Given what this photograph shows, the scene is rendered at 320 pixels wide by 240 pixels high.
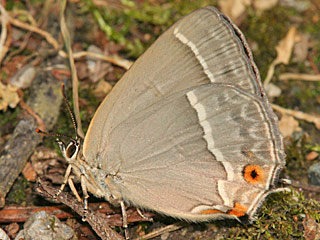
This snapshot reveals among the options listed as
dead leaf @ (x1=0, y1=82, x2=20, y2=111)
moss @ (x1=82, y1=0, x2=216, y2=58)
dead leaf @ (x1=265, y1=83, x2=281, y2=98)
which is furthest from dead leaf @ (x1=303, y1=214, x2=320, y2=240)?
dead leaf @ (x1=0, y1=82, x2=20, y2=111)

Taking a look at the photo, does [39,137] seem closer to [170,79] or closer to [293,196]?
[170,79]

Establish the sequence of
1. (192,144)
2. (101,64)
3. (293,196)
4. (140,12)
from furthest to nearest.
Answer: (140,12) → (101,64) → (293,196) → (192,144)

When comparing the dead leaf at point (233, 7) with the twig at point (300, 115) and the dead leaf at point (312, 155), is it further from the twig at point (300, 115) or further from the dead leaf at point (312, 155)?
the dead leaf at point (312, 155)

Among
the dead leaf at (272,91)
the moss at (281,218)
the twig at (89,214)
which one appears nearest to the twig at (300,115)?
the dead leaf at (272,91)

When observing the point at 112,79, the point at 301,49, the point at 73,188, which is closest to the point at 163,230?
the point at 73,188

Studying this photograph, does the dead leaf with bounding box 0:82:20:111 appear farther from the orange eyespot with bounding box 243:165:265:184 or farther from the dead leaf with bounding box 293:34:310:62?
the dead leaf with bounding box 293:34:310:62

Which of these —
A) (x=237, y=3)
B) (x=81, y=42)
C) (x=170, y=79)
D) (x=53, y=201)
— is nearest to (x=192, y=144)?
(x=170, y=79)

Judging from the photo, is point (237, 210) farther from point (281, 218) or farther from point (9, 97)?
point (9, 97)
